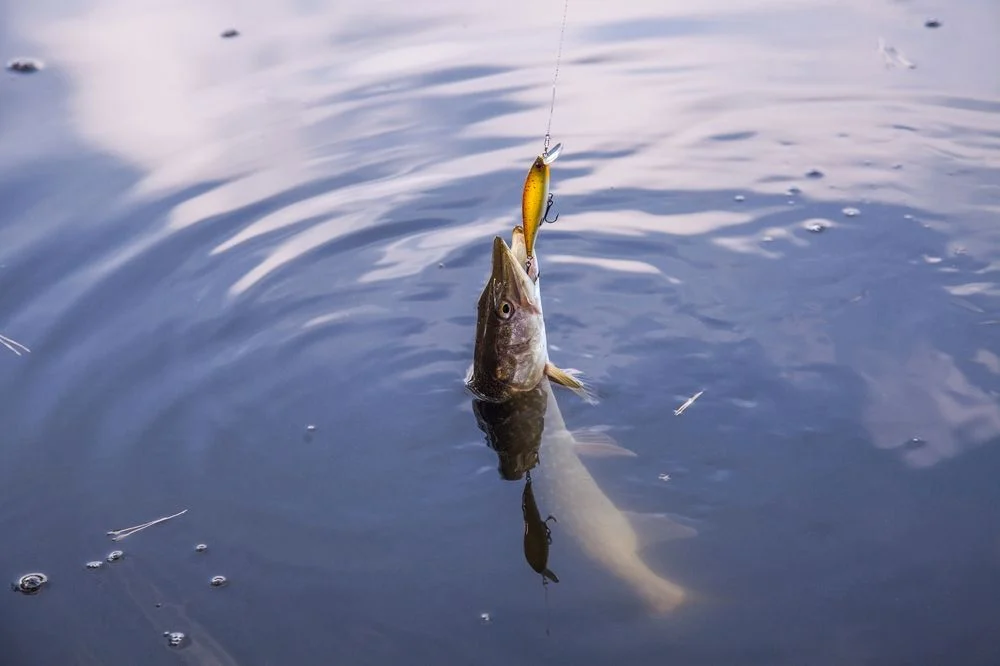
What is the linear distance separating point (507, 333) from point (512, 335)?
0.03 m

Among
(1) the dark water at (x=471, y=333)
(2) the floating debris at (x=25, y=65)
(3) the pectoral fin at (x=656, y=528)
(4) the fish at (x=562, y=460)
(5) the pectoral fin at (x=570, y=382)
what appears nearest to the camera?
(1) the dark water at (x=471, y=333)

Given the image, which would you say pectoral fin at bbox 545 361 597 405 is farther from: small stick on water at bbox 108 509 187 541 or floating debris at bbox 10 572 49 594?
floating debris at bbox 10 572 49 594

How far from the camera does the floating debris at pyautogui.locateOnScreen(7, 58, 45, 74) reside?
344 inches

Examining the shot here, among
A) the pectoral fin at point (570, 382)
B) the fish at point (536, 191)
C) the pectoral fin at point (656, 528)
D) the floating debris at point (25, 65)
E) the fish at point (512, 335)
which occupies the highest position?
the floating debris at point (25, 65)

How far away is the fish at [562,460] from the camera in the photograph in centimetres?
404

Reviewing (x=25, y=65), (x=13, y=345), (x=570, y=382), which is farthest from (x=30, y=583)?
(x=25, y=65)

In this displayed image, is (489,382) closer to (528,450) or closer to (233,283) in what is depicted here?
(528,450)

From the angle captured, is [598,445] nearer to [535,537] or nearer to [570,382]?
[570,382]

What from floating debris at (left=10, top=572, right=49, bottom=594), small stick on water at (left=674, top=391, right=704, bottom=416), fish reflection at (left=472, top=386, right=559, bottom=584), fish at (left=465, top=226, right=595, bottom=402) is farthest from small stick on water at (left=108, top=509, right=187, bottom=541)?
small stick on water at (left=674, top=391, right=704, bottom=416)

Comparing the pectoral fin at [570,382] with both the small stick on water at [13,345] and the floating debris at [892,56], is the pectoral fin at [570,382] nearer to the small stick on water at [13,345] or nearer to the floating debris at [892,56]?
the small stick on water at [13,345]

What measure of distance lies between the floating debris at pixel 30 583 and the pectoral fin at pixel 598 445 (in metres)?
2.27

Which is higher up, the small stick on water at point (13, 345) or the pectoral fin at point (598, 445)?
the small stick on water at point (13, 345)

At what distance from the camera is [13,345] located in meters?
5.55

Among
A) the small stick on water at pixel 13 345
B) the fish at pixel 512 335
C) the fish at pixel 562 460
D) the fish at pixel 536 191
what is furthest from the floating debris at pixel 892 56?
the small stick on water at pixel 13 345
